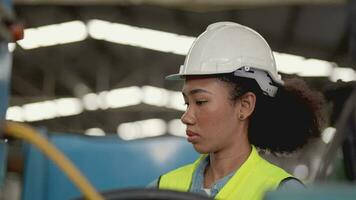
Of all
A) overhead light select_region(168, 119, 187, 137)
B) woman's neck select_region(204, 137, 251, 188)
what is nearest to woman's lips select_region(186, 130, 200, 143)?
woman's neck select_region(204, 137, 251, 188)

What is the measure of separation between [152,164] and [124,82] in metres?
8.40

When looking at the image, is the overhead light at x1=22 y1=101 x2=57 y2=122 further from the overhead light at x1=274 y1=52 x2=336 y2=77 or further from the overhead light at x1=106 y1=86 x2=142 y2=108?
the overhead light at x1=274 y1=52 x2=336 y2=77

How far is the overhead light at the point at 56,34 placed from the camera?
8117 mm

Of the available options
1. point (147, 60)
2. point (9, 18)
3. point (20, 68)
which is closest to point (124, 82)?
point (147, 60)

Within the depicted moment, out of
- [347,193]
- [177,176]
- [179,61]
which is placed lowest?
[347,193]

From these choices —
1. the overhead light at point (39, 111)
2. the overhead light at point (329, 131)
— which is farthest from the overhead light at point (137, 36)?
the overhead light at point (329, 131)

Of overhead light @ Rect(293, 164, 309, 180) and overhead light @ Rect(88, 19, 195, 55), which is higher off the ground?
overhead light @ Rect(88, 19, 195, 55)

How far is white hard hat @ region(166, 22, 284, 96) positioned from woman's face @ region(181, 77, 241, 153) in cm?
7

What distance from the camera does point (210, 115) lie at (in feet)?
4.90

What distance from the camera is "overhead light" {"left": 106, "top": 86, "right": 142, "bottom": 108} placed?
10586 mm

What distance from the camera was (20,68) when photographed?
9.84 m

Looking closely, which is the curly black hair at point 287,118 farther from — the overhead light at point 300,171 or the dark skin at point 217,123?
the overhead light at point 300,171

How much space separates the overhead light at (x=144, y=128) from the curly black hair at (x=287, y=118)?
437 inches

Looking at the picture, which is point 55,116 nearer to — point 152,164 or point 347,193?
point 152,164
